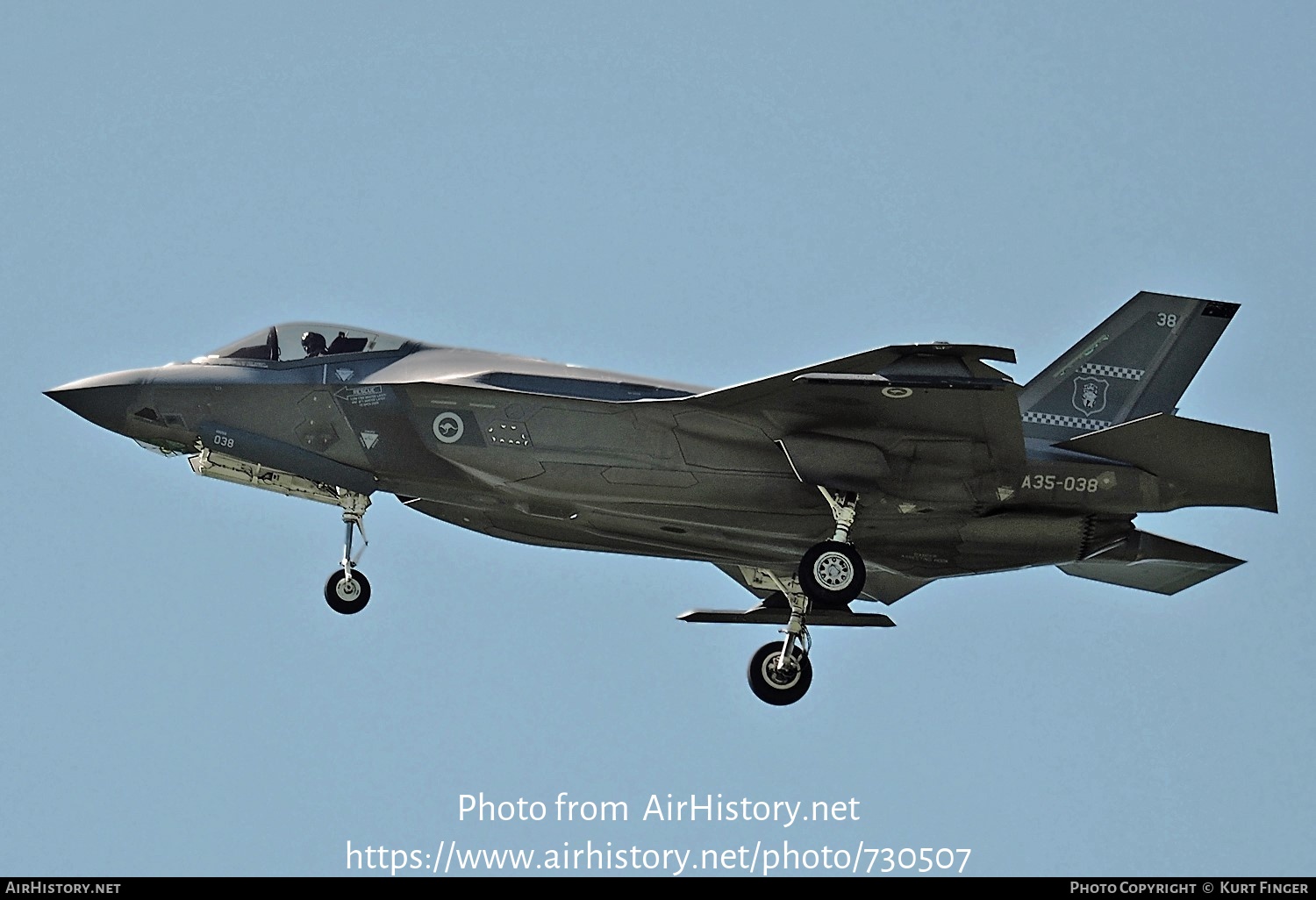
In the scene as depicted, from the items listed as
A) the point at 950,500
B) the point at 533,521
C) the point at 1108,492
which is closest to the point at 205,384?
the point at 533,521

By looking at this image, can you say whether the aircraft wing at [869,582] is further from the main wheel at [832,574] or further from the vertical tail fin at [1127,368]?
the main wheel at [832,574]

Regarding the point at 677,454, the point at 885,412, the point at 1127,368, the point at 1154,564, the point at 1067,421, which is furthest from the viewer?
the point at 1127,368

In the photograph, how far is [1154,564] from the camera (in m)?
23.9

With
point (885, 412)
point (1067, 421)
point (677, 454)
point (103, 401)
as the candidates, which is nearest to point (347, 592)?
point (103, 401)

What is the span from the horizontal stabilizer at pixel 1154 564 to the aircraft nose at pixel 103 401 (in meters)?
11.0

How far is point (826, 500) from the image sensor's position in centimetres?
2234

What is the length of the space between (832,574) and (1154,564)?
443 cm

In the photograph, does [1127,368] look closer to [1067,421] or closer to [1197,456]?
[1067,421]

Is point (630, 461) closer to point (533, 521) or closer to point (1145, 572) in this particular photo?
point (533, 521)

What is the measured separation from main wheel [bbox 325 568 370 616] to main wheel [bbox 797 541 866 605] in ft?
16.5

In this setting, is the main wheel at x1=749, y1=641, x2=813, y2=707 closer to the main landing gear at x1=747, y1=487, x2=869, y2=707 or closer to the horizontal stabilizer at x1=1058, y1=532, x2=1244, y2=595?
the main landing gear at x1=747, y1=487, x2=869, y2=707

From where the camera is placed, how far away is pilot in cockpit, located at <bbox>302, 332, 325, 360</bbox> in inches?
901

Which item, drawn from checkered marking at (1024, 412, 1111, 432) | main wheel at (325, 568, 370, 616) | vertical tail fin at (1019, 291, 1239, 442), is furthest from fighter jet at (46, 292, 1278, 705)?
vertical tail fin at (1019, 291, 1239, 442)

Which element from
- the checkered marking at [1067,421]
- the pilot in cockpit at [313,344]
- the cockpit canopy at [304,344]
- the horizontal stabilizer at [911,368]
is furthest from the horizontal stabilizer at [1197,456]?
the pilot in cockpit at [313,344]
